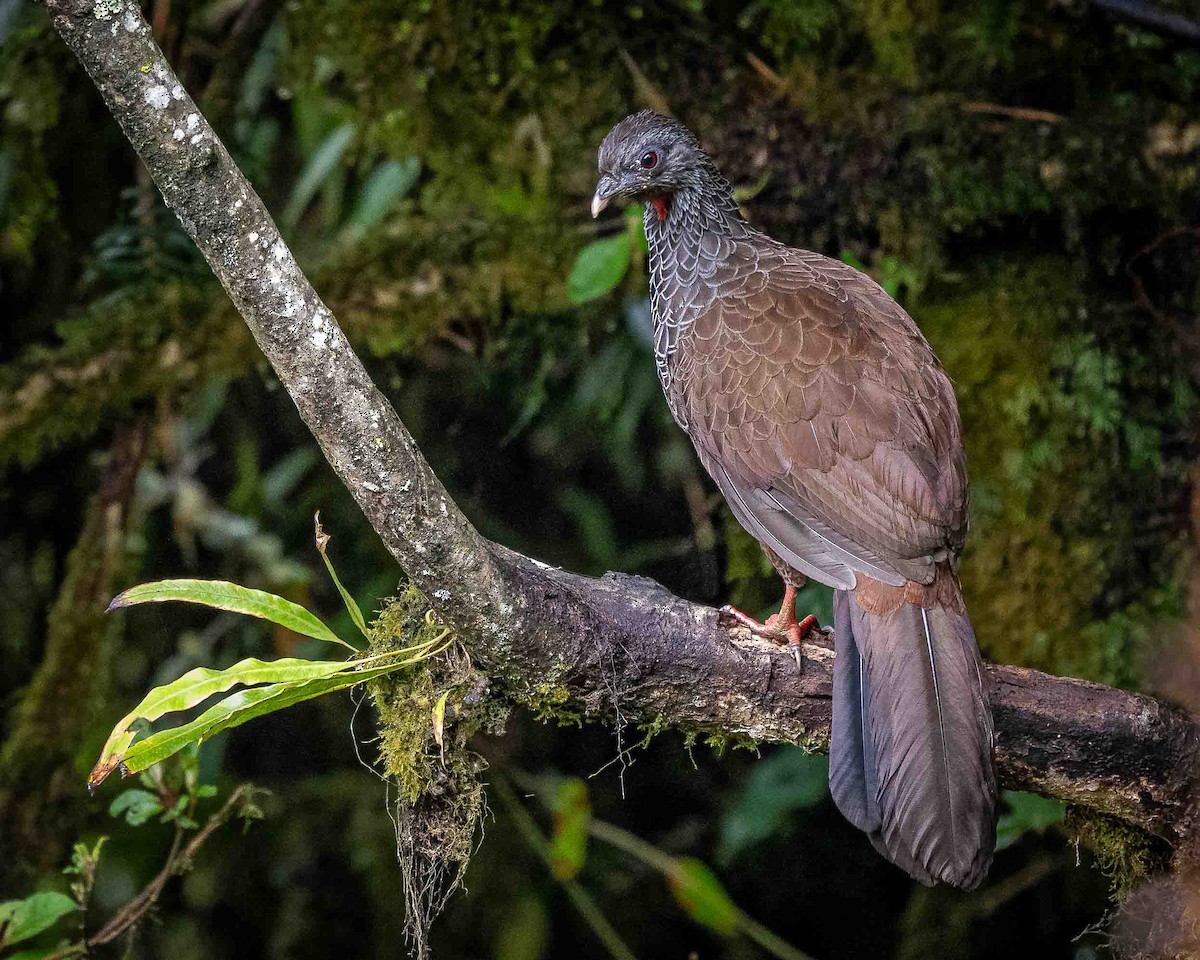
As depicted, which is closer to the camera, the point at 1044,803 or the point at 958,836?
the point at 958,836

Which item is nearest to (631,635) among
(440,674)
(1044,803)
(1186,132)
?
(440,674)

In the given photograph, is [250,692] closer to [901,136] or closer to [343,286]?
[343,286]

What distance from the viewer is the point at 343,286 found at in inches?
161

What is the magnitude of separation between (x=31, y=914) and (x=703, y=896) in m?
1.89

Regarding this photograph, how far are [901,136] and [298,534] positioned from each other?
260cm

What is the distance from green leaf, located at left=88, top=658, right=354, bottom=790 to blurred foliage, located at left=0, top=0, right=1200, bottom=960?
1.69 metres

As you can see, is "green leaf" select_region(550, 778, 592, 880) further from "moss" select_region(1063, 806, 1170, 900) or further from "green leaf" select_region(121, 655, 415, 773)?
→ "green leaf" select_region(121, 655, 415, 773)

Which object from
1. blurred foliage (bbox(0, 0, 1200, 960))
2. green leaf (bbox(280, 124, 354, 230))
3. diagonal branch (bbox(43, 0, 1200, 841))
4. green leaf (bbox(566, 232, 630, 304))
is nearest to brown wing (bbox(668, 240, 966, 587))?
diagonal branch (bbox(43, 0, 1200, 841))

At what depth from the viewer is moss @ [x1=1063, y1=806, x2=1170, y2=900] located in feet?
8.59

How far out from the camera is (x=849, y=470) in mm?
2699

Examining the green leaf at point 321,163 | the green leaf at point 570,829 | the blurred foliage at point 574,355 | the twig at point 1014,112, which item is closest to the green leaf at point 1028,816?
the blurred foliage at point 574,355

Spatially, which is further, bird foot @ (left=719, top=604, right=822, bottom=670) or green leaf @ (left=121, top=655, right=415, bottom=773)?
bird foot @ (left=719, top=604, right=822, bottom=670)

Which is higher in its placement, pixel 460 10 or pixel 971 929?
pixel 460 10

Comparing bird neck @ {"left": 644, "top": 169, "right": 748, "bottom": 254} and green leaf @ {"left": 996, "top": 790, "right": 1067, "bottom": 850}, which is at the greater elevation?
bird neck @ {"left": 644, "top": 169, "right": 748, "bottom": 254}
